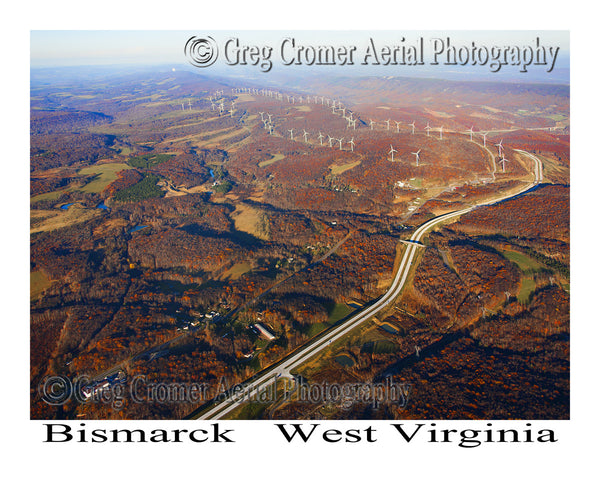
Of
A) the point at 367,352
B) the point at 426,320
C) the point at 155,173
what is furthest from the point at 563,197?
the point at 155,173

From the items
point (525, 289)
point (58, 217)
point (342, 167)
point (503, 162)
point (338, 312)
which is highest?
point (503, 162)

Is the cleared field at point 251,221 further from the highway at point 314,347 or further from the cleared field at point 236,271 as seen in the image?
the highway at point 314,347

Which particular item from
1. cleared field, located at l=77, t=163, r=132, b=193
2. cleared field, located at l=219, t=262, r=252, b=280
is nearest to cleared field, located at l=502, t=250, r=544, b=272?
cleared field, located at l=219, t=262, r=252, b=280

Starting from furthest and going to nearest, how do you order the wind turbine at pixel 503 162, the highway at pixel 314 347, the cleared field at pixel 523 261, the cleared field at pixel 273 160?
the cleared field at pixel 273 160
the wind turbine at pixel 503 162
the cleared field at pixel 523 261
the highway at pixel 314 347

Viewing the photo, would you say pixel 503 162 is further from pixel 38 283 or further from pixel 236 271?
pixel 38 283

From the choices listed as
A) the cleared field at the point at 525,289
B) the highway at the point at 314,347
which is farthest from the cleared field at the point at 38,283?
the cleared field at the point at 525,289

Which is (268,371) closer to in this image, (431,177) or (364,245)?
(364,245)

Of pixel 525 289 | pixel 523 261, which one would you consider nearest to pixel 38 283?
pixel 525 289

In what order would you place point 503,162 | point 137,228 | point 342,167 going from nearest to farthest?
point 137,228, point 503,162, point 342,167
